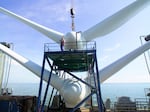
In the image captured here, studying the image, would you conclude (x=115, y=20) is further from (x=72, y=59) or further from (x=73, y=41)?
(x=72, y=59)

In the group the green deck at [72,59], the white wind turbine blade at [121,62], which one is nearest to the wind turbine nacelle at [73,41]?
the green deck at [72,59]

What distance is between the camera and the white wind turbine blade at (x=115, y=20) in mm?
16891

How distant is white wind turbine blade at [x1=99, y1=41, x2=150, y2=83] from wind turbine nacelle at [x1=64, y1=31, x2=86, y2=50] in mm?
3735

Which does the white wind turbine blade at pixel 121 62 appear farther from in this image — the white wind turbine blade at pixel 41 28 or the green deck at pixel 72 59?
the white wind turbine blade at pixel 41 28

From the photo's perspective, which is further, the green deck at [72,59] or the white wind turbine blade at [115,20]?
the green deck at [72,59]

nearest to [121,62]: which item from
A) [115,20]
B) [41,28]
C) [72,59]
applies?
[115,20]

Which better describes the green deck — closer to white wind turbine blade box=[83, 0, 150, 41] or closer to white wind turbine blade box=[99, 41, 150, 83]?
white wind turbine blade box=[83, 0, 150, 41]

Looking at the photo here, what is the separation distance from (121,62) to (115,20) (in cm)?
464

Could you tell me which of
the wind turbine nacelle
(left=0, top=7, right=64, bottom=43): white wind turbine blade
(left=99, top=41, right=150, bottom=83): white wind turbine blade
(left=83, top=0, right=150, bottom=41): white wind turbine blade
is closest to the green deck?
the wind turbine nacelle

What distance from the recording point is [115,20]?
17.9 meters

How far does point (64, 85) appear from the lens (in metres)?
20.7

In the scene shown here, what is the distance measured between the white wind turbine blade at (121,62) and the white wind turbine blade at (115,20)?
136 inches

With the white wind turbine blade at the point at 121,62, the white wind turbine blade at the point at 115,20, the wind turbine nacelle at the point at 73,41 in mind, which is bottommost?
the white wind turbine blade at the point at 121,62

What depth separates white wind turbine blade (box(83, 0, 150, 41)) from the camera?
16891 millimetres
